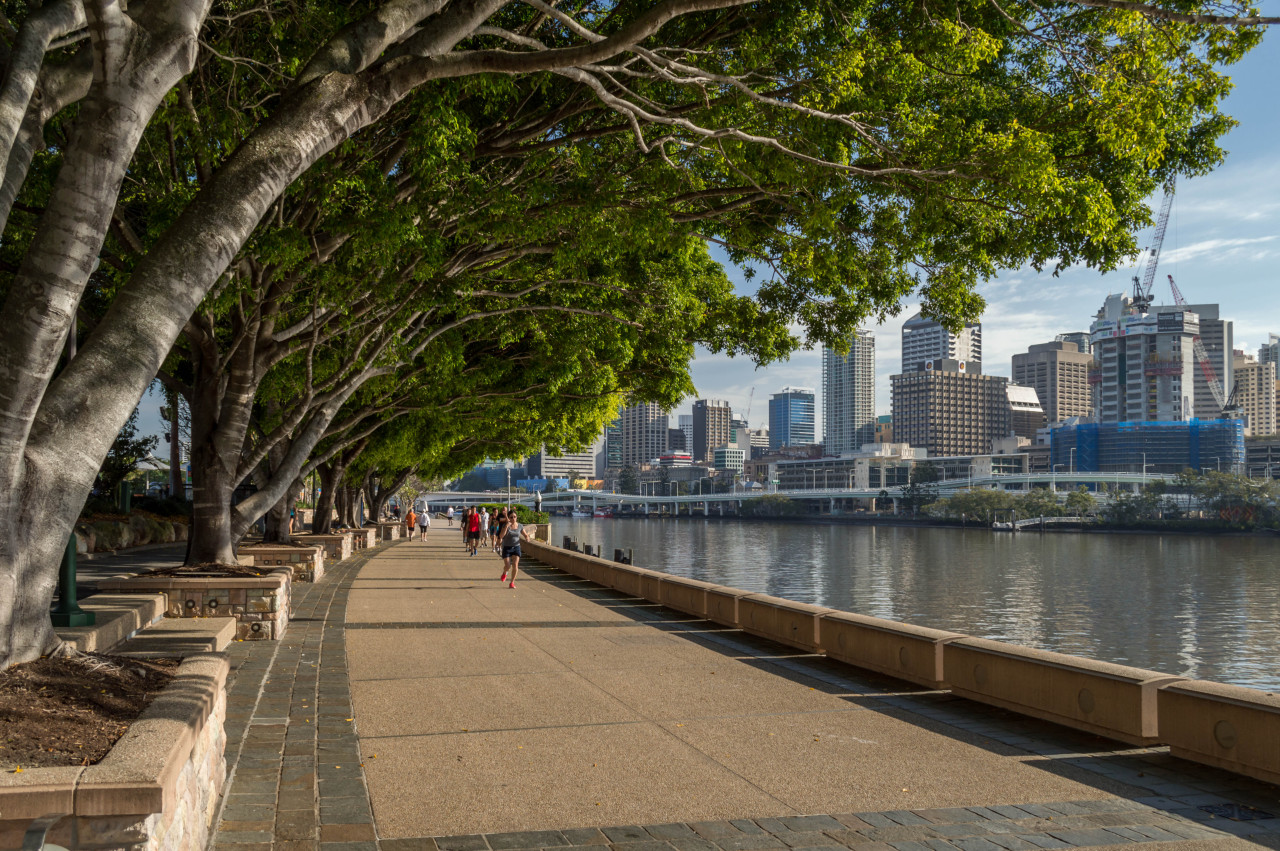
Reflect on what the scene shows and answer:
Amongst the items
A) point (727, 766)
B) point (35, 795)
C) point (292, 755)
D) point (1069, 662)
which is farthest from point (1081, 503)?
point (35, 795)

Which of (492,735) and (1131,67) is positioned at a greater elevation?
(1131,67)

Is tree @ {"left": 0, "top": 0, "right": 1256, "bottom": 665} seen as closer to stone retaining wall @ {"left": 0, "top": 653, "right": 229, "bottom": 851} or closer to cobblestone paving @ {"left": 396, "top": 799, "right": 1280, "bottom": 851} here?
stone retaining wall @ {"left": 0, "top": 653, "right": 229, "bottom": 851}

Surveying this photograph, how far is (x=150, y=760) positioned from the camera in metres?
4.09

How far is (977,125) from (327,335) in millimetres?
10820

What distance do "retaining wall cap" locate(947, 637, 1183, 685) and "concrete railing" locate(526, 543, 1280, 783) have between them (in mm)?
10

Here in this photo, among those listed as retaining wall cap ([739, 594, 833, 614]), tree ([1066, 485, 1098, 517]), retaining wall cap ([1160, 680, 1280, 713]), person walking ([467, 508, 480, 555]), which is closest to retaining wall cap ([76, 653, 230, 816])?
retaining wall cap ([1160, 680, 1280, 713])

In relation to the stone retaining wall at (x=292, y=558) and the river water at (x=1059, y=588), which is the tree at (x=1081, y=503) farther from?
the stone retaining wall at (x=292, y=558)

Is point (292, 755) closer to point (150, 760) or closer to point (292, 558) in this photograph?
point (150, 760)

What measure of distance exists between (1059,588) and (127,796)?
51.8 meters

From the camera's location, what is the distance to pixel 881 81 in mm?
9953

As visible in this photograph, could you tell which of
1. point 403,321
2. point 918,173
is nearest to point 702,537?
point 403,321

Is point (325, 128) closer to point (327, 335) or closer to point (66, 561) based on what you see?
point (66, 561)

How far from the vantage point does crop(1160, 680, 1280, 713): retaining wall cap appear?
21.5 feet

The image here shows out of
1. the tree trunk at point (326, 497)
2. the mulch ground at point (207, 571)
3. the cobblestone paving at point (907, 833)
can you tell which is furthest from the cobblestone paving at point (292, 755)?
the tree trunk at point (326, 497)
